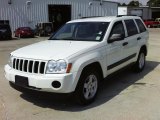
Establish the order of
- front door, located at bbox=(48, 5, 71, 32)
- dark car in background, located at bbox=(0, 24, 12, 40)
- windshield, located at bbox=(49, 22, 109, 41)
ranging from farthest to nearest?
front door, located at bbox=(48, 5, 71, 32) → dark car in background, located at bbox=(0, 24, 12, 40) → windshield, located at bbox=(49, 22, 109, 41)

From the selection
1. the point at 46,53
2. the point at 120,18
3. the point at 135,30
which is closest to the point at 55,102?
the point at 46,53

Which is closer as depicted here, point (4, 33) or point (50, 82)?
point (50, 82)

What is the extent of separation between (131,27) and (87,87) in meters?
2.87

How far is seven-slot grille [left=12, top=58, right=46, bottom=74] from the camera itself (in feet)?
17.0

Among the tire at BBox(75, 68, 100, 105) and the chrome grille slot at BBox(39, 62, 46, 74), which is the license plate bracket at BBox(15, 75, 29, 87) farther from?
the tire at BBox(75, 68, 100, 105)

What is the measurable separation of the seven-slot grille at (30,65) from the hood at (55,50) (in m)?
0.09

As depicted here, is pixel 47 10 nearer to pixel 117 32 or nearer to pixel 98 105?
pixel 117 32

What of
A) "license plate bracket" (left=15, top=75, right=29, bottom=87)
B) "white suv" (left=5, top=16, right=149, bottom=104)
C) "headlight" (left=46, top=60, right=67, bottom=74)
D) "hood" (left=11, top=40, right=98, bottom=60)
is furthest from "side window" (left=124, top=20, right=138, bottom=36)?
"license plate bracket" (left=15, top=75, right=29, bottom=87)

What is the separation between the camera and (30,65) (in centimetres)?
535

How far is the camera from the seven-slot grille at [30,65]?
5195 millimetres

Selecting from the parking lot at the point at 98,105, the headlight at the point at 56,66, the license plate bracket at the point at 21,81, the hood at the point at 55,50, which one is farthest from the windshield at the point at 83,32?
the license plate bracket at the point at 21,81

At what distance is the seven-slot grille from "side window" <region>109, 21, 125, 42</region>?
74.2 inches

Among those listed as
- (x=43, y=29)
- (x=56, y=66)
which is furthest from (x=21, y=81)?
(x=43, y=29)

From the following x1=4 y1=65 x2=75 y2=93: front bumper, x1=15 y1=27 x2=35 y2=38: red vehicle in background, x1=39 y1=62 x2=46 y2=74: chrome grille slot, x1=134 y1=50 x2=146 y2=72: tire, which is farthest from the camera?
x1=15 y1=27 x2=35 y2=38: red vehicle in background
